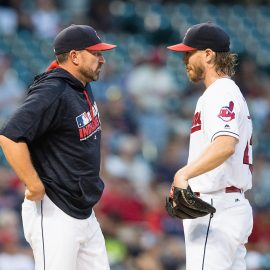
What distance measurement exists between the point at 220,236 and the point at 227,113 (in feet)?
2.07

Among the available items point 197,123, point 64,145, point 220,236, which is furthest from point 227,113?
point 64,145

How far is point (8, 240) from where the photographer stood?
7371 millimetres

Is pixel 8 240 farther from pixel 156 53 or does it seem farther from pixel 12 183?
pixel 156 53

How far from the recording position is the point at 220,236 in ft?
14.4

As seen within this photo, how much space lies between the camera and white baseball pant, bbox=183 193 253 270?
14.3 feet

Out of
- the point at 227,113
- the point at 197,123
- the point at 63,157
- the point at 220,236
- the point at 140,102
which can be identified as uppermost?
the point at 227,113

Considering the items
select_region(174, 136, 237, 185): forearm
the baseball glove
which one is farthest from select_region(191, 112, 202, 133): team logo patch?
the baseball glove

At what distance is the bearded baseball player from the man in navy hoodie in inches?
19.0

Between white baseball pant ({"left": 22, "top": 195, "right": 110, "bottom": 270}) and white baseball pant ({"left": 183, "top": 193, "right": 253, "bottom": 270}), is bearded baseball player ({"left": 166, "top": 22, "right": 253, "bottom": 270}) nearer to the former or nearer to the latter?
white baseball pant ({"left": 183, "top": 193, "right": 253, "bottom": 270})

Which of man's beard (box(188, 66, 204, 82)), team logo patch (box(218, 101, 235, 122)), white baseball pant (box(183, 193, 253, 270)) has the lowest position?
white baseball pant (box(183, 193, 253, 270))

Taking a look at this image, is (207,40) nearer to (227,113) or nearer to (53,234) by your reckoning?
(227,113)

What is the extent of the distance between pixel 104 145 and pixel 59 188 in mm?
4656

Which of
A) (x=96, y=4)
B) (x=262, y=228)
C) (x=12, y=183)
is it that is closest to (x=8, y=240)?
(x=12, y=183)

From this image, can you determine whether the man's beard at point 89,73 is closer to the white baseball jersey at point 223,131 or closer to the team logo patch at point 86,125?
the team logo patch at point 86,125
